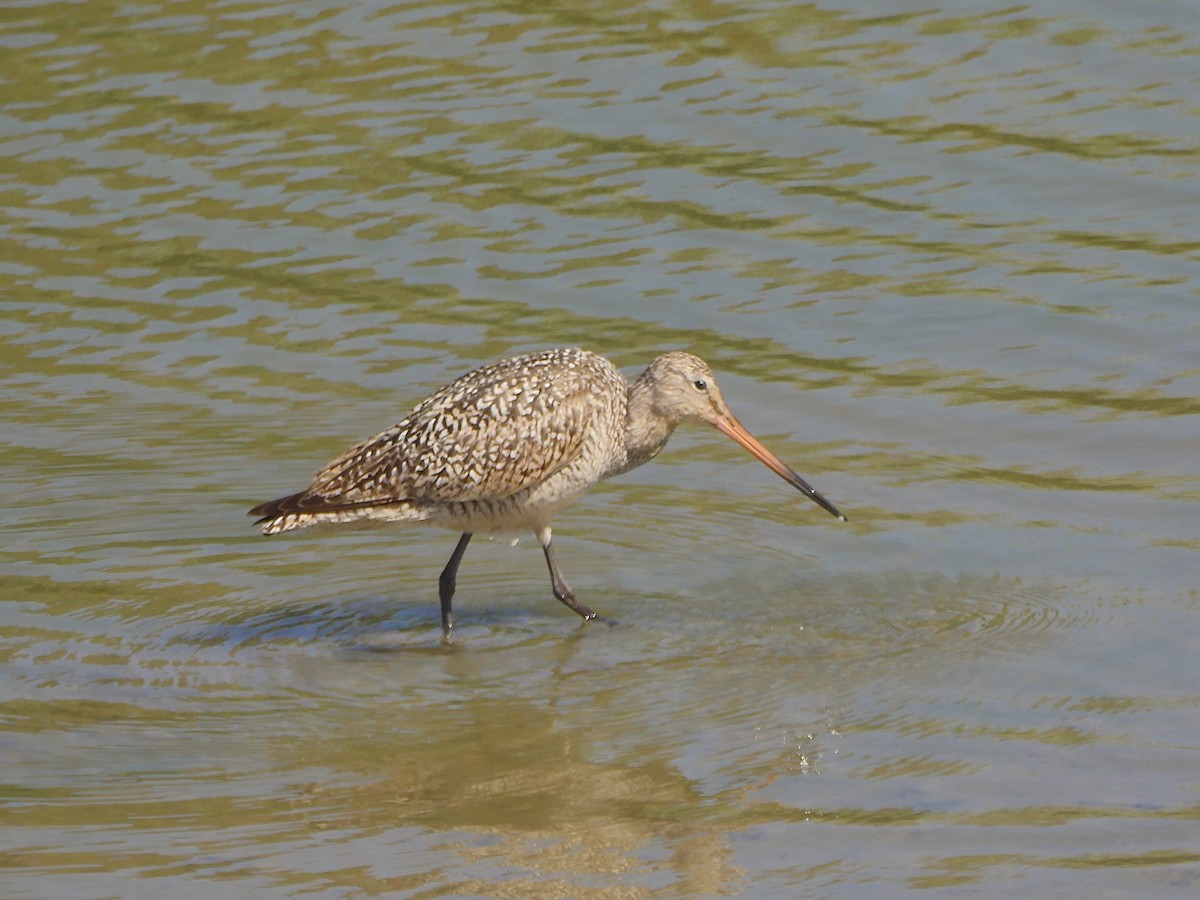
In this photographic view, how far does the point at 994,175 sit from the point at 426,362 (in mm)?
3064

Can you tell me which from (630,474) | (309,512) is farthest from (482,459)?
(630,474)

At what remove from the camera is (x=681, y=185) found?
35.6 ft

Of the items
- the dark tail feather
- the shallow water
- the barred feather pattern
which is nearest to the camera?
the shallow water

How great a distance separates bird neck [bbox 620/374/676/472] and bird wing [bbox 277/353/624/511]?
0.20 meters

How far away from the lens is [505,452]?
7355 millimetres

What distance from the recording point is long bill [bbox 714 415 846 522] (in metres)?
7.72

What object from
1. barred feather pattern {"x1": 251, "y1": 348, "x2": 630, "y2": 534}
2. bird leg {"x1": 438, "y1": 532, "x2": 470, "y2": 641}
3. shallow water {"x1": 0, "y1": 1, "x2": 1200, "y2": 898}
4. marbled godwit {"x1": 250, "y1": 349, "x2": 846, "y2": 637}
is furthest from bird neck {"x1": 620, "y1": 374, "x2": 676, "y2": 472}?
bird leg {"x1": 438, "y1": 532, "x2": 470, "y2": 641}

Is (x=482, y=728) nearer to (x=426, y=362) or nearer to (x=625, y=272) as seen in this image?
(x=426, y=362)

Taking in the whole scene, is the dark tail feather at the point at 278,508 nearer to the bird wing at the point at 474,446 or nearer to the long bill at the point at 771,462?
the bird wing at the point at 474,446

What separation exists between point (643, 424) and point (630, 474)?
3.36ft

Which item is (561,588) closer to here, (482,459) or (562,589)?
(562,589)

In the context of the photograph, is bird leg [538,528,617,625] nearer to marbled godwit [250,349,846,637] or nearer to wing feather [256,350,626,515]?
marbled godwit [250,349,846,637]

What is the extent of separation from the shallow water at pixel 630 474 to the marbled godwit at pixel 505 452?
382 millimetres

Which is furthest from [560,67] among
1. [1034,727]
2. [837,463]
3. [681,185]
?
[1034,727]
